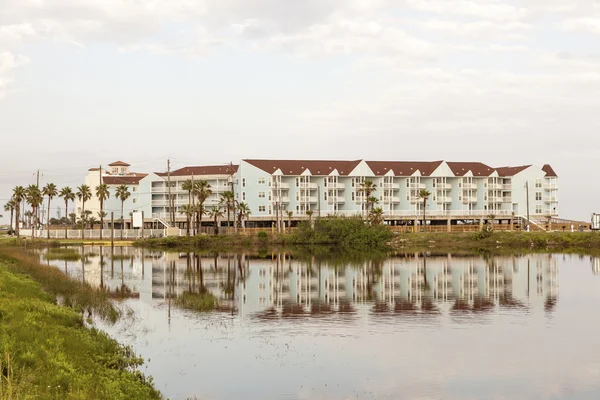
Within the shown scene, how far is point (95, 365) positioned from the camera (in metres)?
19.8

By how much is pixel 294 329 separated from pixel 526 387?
12371mm

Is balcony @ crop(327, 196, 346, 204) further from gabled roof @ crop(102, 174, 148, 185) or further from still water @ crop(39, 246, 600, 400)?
still water @ crop(39, 246, 600, 400)

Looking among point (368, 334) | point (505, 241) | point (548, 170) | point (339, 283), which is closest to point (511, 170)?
point (548, 170)

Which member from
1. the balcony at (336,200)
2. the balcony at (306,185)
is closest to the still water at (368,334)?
the balcony at (306,185)

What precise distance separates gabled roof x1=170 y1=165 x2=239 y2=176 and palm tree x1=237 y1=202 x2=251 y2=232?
1245 cm

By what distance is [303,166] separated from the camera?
5384 inches

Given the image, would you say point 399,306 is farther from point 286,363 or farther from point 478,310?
point 286,363

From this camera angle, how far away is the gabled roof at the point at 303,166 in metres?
134

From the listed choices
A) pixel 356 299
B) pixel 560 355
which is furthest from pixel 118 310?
pixel 560 355

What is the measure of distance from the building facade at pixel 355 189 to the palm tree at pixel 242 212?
1.38 meters

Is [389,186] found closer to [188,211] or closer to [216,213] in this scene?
[216,213]

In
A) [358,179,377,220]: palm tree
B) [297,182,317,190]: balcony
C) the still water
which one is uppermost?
[297,182,317,190]: balcony

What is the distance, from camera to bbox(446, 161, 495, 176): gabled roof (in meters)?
Answer: 141

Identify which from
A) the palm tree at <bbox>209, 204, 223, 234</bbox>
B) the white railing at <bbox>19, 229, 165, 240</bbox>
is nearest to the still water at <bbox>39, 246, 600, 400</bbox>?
the white railing at <bbox>19, 229, 165, 240</bbox>
